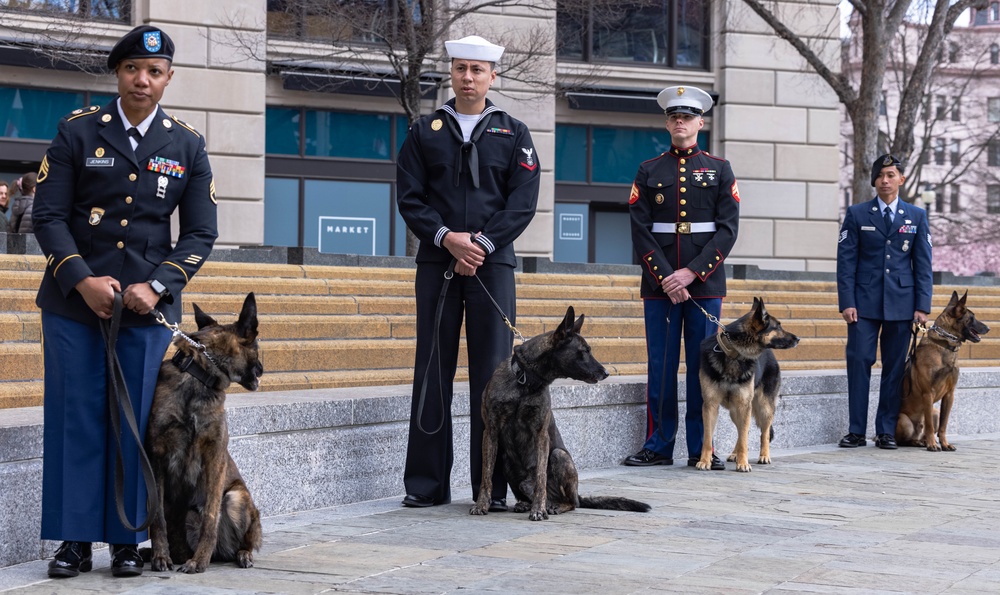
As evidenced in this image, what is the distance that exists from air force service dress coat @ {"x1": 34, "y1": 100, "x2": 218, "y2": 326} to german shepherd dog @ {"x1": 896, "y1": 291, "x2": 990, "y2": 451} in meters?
7.26

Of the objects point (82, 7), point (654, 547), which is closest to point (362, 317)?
point (654, 547)

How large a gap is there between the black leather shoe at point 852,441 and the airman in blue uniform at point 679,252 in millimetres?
2128

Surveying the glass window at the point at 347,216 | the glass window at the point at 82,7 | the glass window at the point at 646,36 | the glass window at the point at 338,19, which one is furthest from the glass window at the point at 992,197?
the glass window at the point at 82,7

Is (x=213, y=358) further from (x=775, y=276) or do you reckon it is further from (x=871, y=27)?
(x=871, y=27)

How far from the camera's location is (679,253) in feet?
30.6

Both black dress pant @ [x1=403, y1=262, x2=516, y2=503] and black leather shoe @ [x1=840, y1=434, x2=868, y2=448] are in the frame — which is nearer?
black dress pant @ [x1=403, y1=262, x2=516, y2=503]

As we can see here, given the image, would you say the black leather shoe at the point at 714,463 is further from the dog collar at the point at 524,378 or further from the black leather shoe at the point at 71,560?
the black leather shoe at the point at 71,560

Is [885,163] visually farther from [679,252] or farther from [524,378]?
[524,378]

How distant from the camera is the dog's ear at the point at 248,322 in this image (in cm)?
531

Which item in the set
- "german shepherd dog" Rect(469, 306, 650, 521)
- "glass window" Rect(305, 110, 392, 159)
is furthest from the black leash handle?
"glass window" Rect(305, 110, 392, 159)

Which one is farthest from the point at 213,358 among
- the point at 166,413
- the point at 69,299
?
the point at 69,299

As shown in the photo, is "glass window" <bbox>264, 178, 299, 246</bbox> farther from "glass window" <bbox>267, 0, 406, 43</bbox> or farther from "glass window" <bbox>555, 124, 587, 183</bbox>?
"glass window" <bbox>555, 124, 587, 183</bbox>

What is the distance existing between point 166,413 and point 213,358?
28 cm

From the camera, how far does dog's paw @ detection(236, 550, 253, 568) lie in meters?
5.46
